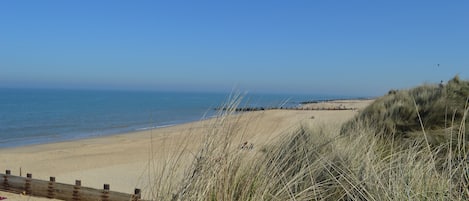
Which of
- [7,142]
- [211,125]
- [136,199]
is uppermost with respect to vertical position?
[211,125]

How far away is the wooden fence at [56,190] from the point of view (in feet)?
23.7

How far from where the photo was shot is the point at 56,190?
830cm

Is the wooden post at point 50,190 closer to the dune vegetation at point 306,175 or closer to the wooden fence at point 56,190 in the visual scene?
the wooden fence at point 56,190

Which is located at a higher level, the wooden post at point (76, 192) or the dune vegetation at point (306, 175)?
the dune vegetation at point (306, 175)

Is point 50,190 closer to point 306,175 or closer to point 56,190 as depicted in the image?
point 56,190

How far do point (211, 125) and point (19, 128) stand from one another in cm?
3346

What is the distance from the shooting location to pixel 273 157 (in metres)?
3.34

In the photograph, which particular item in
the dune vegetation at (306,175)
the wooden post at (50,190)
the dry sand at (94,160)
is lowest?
the dry sand at (94,160)

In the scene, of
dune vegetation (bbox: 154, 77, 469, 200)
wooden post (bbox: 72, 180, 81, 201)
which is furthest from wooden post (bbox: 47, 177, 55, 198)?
dune vegetation (bbox: 154, 77, 469, 200)

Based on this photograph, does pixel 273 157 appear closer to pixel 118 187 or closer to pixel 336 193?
pixel 336 193

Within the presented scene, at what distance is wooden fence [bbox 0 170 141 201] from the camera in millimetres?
7238

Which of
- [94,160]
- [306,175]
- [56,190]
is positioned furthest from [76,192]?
[94,160]

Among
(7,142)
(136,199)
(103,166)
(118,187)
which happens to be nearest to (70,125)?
(7,142)

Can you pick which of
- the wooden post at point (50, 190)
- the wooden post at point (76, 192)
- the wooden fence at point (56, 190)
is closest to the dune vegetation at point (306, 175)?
the wooden fence at point (56, 190)
